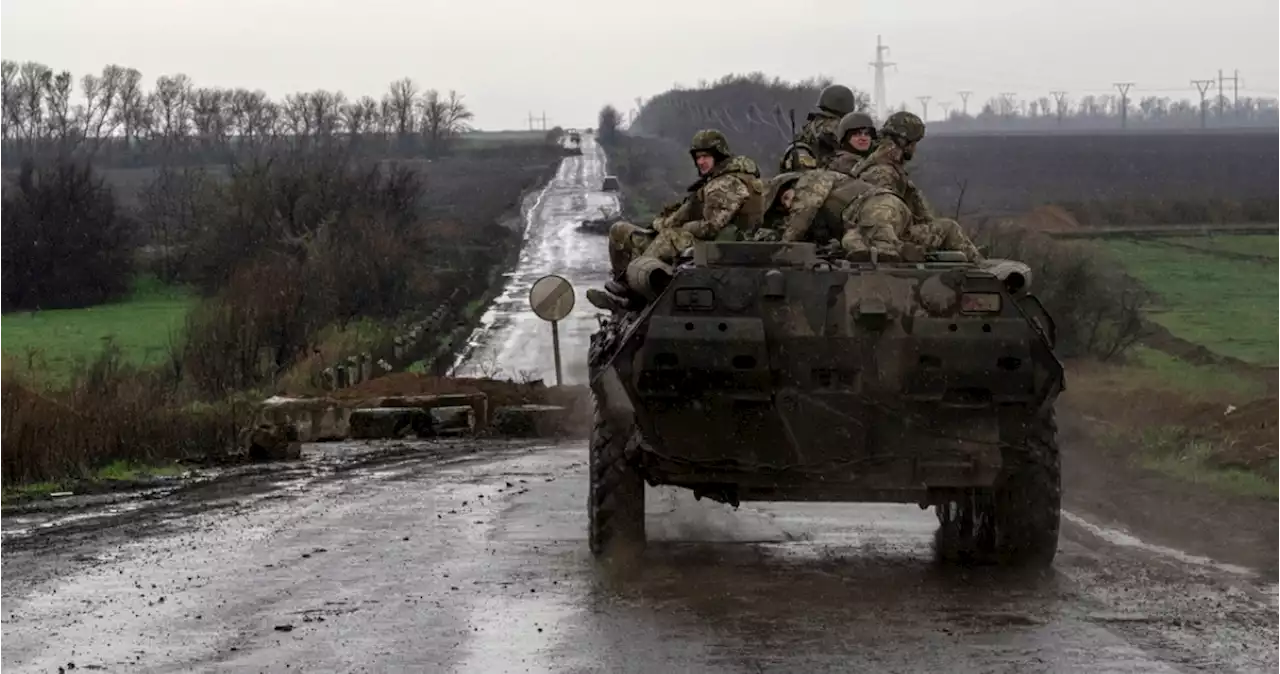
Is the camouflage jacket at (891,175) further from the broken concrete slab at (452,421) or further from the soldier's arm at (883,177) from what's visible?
the broken concrete slab at (452,421)

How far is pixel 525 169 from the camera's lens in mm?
119750

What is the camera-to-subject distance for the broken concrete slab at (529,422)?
23969 millimetres

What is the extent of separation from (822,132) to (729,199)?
3558 millimetres

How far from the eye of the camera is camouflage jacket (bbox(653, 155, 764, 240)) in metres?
11.6

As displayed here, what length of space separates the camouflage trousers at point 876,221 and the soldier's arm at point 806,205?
12.2 inches

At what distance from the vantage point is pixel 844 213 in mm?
11219

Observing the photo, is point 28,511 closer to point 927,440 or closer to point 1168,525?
point 927,440

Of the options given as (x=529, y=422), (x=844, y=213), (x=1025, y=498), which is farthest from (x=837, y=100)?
(x=529, y=422)

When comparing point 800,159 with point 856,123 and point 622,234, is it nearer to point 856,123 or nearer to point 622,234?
point 856,123

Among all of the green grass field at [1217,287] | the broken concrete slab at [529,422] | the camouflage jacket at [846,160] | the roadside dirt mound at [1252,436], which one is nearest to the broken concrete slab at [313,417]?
the broken concrete slab at [529,422]

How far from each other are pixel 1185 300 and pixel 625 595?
35.0 m

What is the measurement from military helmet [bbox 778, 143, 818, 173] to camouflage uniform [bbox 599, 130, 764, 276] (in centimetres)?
217

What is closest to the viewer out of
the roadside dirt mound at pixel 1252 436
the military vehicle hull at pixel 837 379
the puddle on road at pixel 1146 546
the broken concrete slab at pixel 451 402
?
the military vehicle hull at pixel 837 379

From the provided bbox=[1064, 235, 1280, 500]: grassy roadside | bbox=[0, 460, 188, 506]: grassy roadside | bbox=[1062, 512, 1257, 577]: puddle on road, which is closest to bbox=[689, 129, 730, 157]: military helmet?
bbox=[1062, 512, 1257, 577]: puddle on road
